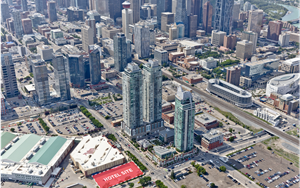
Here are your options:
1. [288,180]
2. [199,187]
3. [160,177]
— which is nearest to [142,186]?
[160,177]

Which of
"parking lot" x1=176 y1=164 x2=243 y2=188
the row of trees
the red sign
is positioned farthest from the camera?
the red sign

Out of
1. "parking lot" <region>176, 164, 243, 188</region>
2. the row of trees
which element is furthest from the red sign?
"parking lot" <region>176, 164, 243, 188</region>

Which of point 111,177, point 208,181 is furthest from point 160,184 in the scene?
point 111,177

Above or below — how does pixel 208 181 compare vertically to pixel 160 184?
below

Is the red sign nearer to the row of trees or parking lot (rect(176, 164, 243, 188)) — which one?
the row of trees

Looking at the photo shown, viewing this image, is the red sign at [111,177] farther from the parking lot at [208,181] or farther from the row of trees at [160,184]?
the parking lot at [208,181]

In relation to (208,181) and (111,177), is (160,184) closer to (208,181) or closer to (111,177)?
(208,181)

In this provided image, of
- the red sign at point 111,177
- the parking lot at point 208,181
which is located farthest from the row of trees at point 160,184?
the red sign at point 111,177

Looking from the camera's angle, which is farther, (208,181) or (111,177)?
(111,177)

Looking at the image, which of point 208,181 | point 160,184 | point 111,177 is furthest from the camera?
point 111,177

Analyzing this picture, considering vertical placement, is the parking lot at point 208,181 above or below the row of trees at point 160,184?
below

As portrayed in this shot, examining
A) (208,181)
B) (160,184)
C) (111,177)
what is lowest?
(208,181)
